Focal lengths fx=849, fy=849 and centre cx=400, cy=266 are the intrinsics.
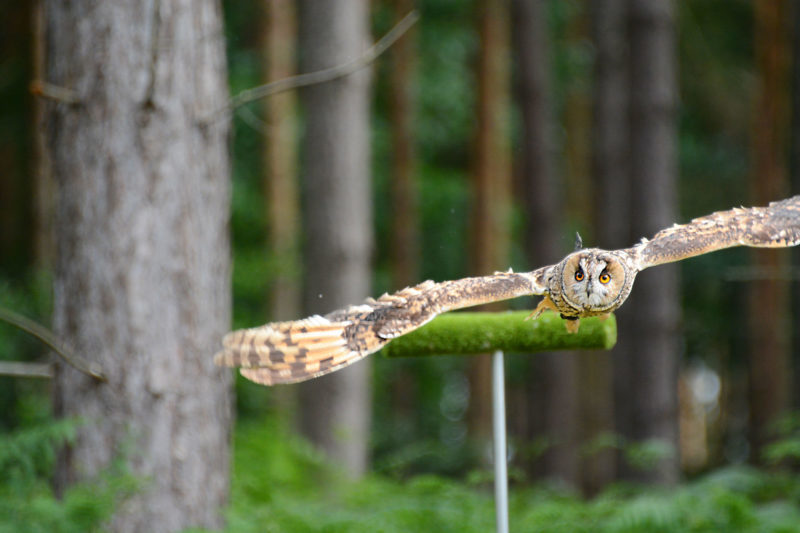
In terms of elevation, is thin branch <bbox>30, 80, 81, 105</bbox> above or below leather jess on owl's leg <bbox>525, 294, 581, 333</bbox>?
above

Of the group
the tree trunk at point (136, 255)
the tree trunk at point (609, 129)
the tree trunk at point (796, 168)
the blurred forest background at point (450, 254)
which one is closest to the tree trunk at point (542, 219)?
the blurred forest background at point (450, 254)

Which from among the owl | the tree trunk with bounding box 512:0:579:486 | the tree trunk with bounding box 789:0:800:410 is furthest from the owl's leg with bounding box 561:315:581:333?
the tree trunk with bounding box 512:0:579:486

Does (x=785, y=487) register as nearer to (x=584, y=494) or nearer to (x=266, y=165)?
(x=584, y=494)

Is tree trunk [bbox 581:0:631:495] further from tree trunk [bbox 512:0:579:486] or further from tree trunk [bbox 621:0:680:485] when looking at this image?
tree trunk [bbox 621:0:680:485]

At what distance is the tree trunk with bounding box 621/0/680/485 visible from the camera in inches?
261

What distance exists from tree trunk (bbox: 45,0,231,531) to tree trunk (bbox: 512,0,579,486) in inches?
246

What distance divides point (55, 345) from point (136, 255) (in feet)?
1.54

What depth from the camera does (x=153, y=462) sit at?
345cm

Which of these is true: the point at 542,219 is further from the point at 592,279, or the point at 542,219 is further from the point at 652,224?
the point at 592,279

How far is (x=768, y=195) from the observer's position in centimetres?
1087

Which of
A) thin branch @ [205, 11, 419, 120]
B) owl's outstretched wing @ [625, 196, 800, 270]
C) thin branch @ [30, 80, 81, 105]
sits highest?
thin branch @ [205, 11, 419, 120]

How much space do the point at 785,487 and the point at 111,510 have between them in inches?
165

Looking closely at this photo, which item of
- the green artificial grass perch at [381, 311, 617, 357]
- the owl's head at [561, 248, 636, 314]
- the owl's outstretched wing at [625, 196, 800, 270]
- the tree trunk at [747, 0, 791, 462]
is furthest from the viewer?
the tree trunk at [747, 0, 791, 462]

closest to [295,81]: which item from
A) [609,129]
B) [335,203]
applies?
[335,203]
